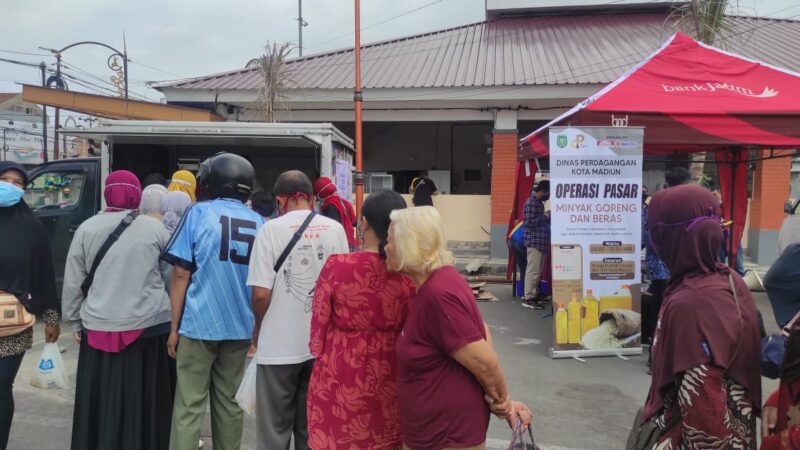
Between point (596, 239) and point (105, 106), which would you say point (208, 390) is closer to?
point (596, 239)

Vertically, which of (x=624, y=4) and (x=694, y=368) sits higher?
(x=624, y=4)

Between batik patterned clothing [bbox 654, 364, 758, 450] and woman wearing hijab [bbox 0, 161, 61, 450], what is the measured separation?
11.3ft

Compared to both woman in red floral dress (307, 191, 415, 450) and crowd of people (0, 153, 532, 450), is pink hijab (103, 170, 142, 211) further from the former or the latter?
woman in red floral dress (307, 191, 415, 450)

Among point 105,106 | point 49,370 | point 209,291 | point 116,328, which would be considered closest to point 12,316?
point 49,370

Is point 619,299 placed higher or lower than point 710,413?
lower

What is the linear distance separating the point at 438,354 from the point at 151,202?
7.67 feet

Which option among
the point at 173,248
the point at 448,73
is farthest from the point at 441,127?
the point at 173,248

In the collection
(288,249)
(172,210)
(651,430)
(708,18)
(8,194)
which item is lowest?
(651,430)

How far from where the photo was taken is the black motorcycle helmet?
302 cm

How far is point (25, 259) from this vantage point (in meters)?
3.12

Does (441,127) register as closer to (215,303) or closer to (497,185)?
(497,185)

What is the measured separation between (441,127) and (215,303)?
14738 millimetres

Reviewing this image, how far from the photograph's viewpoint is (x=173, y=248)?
2873 mm

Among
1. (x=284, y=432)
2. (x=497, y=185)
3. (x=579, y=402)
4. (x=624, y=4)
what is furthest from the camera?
(x=624, y=4)
